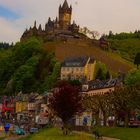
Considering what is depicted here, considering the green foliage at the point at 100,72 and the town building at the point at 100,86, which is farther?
the green foliage at the point at 100,72

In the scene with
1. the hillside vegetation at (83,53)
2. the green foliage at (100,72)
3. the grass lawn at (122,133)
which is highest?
the hillside vegetation at (83,53)

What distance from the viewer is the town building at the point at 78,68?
165500 mm

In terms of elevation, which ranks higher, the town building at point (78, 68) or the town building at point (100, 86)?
the town building at point (78, 68)

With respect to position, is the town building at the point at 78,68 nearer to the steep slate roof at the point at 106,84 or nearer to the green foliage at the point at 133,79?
the steep slate roof at the point at 106,84

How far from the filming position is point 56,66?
176 meters

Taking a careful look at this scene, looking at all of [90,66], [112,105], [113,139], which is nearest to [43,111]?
[90,66]

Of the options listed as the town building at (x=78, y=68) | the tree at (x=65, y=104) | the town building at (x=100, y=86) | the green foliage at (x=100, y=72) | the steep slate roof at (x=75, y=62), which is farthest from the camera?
the steep slate roof at (x=75, y=62)

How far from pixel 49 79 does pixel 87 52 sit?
28.3 meters

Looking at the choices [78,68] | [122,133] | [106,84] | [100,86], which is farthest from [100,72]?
[122,133]

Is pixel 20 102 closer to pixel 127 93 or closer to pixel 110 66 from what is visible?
pixel 110 66

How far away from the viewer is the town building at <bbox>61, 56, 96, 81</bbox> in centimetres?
16550

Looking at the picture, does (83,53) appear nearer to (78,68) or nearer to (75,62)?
(75,62)

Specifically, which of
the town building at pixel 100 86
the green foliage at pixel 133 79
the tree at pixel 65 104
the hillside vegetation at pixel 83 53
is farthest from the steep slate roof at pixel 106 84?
the hillside vegetation at pixel 83 53

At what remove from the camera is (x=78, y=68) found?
169 m
